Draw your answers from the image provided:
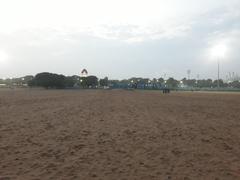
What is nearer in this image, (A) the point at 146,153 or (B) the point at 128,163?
(B) the point at 128,163

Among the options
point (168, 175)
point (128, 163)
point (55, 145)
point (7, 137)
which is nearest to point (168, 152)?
point (128, 163)

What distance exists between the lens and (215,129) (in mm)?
14578

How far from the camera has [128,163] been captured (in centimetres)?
802

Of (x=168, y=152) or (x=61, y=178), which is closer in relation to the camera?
(x=61, y=178)

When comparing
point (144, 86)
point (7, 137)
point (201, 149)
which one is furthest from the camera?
point (144, 86)

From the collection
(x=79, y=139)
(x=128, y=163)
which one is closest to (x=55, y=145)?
(x=79, y=139)

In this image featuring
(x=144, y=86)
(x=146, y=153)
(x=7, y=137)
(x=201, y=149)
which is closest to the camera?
(x=146, y=153)

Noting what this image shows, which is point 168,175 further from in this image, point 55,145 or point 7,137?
point 7,137

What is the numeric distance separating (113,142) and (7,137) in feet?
11.8

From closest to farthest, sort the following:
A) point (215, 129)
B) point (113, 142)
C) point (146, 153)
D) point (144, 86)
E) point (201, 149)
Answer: point (146, 153), point (201, 149), point (113, 142), point (215, 129), point (144, 86)

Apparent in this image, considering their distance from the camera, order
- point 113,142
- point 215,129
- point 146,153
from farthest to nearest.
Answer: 1. point 215,129
2. point 113,142
3. point 146,153

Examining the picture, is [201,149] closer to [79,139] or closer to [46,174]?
[79,139]

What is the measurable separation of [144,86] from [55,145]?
17196 cm

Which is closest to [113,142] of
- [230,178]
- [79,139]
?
[79,139]
